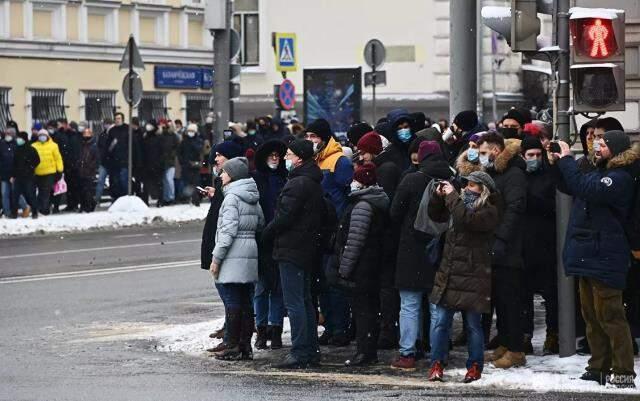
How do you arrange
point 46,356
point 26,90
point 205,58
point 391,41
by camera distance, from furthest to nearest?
point 391,41
point 205,58
point 26,90
point 46,356

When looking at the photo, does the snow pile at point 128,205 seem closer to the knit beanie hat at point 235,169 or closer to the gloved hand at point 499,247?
the knit beanie hat at point 235,169

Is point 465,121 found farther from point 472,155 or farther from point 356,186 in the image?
point 472,155

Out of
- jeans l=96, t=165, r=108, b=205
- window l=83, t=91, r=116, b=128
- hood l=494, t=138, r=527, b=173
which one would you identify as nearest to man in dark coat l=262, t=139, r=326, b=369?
hood l=494, t=138, r=527, b=173

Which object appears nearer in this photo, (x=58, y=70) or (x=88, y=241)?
(x=88, y=241)

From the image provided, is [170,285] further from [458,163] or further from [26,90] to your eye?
[26,90]

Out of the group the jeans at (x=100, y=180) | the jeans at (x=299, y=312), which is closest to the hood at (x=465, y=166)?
the jeans at (x=299, y=312)

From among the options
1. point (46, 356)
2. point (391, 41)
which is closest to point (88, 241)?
point (46, 356)

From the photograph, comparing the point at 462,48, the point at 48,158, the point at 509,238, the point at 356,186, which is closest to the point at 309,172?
the point at 356,186

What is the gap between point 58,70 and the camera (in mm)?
42156

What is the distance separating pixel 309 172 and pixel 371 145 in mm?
800

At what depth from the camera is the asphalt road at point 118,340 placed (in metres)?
12.1

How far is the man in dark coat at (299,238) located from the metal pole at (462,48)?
4841 millimetres

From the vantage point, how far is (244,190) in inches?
545

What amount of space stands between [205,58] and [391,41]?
6958mm
